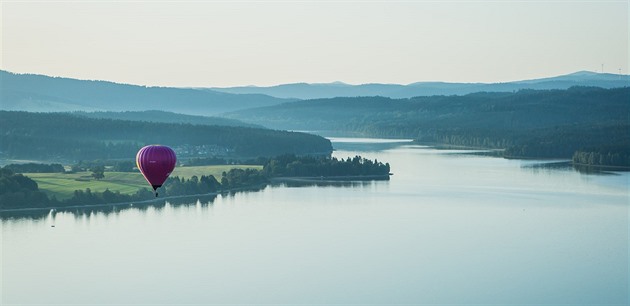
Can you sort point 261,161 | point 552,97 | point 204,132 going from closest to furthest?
point 261,161, point 204,132, point 552,97

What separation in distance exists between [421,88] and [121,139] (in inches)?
3315

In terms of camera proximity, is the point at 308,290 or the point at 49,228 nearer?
the point at 308,290

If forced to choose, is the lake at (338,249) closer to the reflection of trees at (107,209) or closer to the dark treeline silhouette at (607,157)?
the reflection of trees at (107,209)

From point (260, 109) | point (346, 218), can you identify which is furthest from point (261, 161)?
point (260, 109)

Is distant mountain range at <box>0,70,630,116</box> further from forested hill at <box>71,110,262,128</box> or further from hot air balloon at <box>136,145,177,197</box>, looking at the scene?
hot air balloon at <box>136,145,177,197</box>

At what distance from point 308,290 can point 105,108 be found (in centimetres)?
7677

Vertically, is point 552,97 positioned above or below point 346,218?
above

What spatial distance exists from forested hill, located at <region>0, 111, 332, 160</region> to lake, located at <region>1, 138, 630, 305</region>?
1343 centimetres

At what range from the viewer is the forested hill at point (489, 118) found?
50031mm

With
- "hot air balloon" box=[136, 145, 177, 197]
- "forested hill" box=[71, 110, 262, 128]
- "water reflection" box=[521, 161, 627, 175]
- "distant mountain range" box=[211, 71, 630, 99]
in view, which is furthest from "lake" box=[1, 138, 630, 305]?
"distant mountain range" box=[211, 71, 630, 99]

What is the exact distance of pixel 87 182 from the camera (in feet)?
103

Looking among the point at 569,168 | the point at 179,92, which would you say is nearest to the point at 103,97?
the point at 179,92

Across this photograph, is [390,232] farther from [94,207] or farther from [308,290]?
[94,207]

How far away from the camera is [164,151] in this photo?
21.8m
